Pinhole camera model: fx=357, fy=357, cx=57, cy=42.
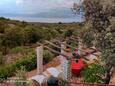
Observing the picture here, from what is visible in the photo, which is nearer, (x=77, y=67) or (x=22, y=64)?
(x=77, y=67)

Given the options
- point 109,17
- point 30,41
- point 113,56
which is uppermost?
point 109,17

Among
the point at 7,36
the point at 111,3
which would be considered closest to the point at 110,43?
the point at 111,3

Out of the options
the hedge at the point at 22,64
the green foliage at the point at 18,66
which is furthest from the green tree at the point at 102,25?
the green foliage at the point at 18,66

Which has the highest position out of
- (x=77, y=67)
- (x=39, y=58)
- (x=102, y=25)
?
(x=102, y=25)

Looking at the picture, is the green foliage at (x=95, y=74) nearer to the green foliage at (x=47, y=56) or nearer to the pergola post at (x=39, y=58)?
the pergola post at (x=39, y=58)

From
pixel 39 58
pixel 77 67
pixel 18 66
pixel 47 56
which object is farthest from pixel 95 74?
pixel 47 56

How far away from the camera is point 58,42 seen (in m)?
14.6

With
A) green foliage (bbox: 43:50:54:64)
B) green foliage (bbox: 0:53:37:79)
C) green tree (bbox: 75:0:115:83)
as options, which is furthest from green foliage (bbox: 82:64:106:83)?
green foliage (bbox: 43:50:54:64)

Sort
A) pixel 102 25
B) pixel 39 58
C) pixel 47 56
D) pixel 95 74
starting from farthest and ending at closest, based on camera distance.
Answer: pixel 47 56
pixel 39 58
pixel 95 74
pixel 102 25

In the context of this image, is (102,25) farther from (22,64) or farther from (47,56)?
(47,56)

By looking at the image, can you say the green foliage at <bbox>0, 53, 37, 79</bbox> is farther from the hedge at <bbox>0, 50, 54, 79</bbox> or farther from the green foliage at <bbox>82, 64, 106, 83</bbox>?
the green foliage at <bbox>82, 64, 106, 83</bbox>

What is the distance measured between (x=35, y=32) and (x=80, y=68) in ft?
47.7

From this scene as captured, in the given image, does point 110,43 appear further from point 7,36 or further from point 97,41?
point 7,36

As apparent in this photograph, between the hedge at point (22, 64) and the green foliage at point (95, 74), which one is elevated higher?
the green foliage at point (95, 74)
